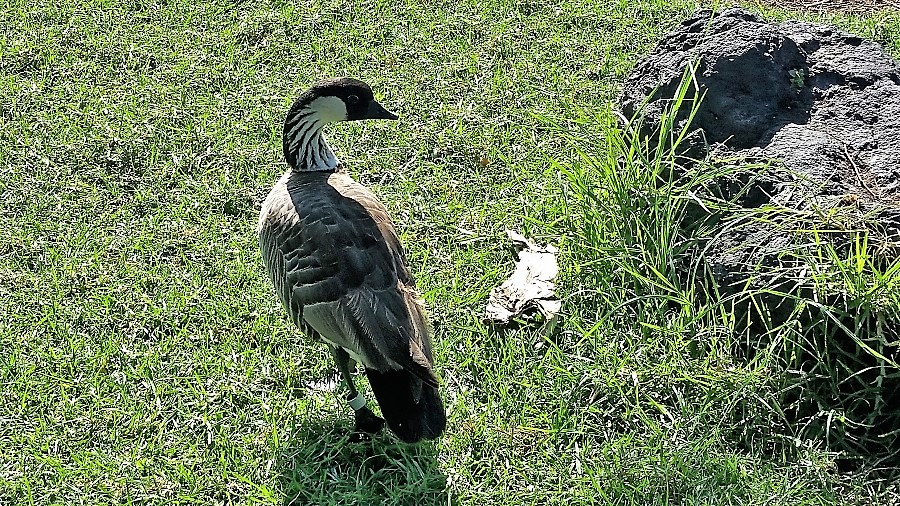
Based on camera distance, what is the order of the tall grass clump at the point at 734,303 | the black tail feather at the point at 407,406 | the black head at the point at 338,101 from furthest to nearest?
the black head at the point at 338,101 < the tall grass clump at the point at 734,303 < the black tail feather at the point at 407,406

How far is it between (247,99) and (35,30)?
192 centimetres

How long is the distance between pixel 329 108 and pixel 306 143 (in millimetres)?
194

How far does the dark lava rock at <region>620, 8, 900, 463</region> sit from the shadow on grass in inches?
60.9

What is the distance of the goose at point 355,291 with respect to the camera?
341 centimetres

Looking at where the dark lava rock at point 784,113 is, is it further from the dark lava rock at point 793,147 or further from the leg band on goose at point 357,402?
the leg band on goose at point 357,402

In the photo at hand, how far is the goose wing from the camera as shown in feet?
11.3

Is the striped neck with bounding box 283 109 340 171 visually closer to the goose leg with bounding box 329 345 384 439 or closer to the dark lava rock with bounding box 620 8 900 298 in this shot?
the goose leg with bounding box 329 345 384 439

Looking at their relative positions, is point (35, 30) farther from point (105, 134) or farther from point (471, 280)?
point (471, 280)

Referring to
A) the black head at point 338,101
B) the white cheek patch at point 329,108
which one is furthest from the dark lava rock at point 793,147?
the white cheek patch at point 329,108

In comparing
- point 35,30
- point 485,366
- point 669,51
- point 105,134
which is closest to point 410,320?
point 485,366

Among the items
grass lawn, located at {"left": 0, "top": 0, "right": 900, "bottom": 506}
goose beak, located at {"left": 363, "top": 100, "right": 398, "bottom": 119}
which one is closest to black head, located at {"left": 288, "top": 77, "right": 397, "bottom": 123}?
goose beak, located at {"left": 363, "top": 100, "right": 398, "bottom": 119}

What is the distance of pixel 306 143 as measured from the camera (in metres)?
4.26

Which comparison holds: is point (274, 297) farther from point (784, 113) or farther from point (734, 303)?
point (784, 113)

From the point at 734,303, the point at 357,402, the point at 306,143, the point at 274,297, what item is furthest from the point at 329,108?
the point at 734,303
